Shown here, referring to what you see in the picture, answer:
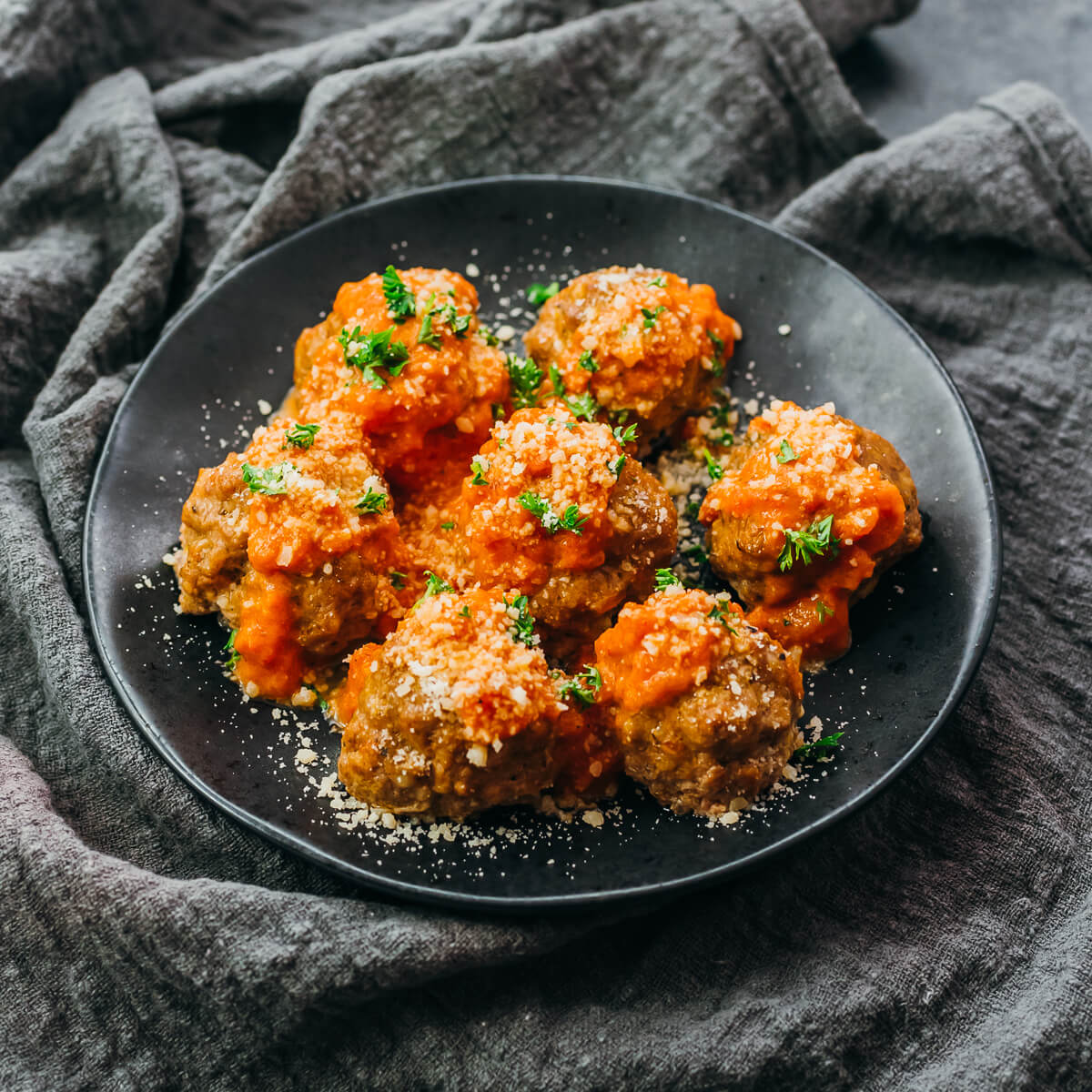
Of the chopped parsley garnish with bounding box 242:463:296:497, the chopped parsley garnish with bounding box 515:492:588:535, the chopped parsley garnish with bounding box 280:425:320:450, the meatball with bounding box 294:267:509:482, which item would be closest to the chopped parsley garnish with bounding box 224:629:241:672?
the chopped parsley garnish with bounding box 242:463:296:497

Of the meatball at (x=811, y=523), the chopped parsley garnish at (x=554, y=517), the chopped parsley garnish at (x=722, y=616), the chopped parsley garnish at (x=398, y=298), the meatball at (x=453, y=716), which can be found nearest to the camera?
the meatball at (x=453, y=716)

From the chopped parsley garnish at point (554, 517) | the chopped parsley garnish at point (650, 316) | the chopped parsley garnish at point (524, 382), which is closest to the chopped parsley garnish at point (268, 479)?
the chopped parsley garnish at point (554, 517)

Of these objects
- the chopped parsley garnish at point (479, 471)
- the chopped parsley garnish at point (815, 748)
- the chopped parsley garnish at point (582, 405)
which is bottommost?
the chopped parsley garnish at point (815, 748)

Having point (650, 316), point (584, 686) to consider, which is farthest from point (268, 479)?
point (650, 316)

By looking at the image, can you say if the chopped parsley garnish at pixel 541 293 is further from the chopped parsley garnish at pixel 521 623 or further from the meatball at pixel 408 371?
the chopped parsley garnish at pixel 521 623

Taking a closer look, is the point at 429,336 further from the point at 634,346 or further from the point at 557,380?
the point at 634,346

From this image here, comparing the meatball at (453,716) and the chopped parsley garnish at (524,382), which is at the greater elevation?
the chopped parsley garnish at (524,382)
